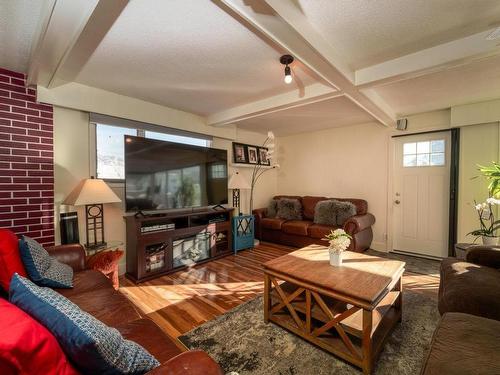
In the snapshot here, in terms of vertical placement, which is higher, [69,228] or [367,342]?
[69,228]

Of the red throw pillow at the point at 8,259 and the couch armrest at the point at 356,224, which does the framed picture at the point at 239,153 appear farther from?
the red throw pillow at the point at 8,259

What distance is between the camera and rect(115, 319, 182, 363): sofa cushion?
1.01m

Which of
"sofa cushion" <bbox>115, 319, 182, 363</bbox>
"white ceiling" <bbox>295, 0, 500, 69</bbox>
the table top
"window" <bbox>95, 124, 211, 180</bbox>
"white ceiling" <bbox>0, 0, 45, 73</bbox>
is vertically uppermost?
"white ceiling" <bbox>295, 0, 500, 69</bbox>

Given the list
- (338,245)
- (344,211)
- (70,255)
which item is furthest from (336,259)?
(70,255)

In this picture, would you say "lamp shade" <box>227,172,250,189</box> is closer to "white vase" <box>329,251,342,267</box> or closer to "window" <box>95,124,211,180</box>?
"window" <box>95,124,211,180</box>

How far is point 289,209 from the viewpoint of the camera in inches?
174

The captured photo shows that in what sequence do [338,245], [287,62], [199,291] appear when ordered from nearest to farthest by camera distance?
[338,245] < [287,62] < [199,291]

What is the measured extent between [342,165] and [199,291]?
131 inches

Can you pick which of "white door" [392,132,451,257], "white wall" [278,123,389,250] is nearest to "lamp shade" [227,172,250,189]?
"white wall" [278,123,389,250]

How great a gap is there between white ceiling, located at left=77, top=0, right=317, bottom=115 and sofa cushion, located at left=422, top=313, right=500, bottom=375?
208 centimetres

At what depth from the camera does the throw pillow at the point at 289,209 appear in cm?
437

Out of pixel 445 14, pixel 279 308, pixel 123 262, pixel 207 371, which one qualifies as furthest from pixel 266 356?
pixel 445 14

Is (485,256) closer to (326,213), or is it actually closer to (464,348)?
(464,348)

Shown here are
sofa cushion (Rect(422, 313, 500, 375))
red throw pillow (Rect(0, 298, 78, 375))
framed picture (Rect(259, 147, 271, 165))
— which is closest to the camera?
red throw pillow (Rect(0, 298, 78, 375))
